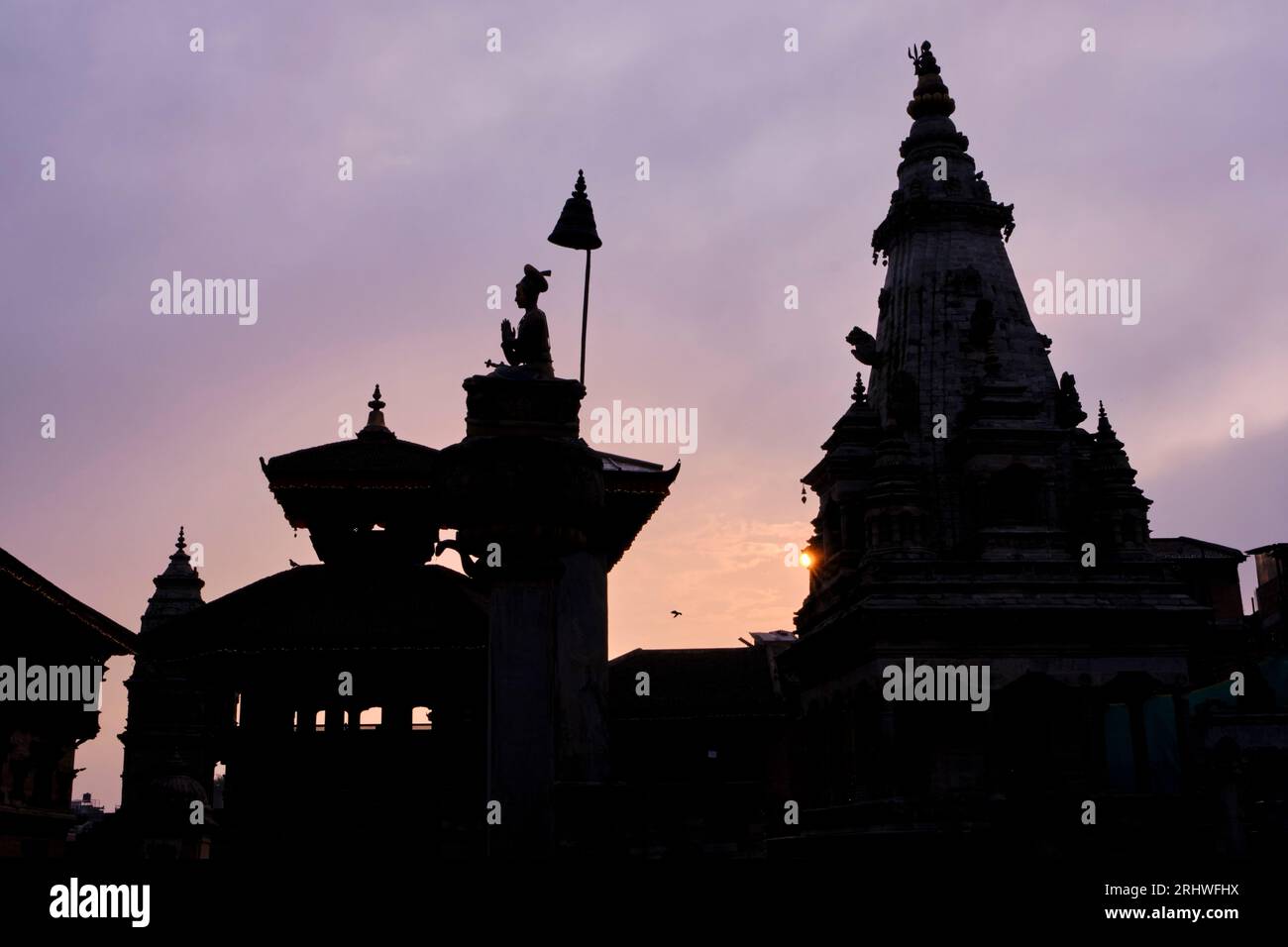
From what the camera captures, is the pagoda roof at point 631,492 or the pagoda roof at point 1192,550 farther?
the pagoda roof at point 1192,550

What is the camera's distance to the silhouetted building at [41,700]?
78.0ft

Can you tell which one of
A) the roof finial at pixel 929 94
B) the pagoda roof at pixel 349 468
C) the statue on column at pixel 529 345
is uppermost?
the roof finial at pixel 929 94

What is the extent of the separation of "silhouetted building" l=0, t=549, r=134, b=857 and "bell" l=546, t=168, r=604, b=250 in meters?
13.3

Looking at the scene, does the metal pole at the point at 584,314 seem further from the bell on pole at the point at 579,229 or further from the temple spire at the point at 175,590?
the temple spire at the point at 175,590

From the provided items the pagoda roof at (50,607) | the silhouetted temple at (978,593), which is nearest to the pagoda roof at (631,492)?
the pagoda roof at (50,607)

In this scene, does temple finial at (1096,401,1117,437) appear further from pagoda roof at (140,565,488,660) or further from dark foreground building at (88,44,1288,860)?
pagoda roof at (140,565,488,660)

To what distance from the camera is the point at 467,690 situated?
22.1 meters

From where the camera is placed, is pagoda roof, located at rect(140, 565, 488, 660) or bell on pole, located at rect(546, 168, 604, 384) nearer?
bell on pole, located at rect(546, 168, 604, 384)

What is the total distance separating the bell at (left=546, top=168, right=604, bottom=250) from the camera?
12344mm

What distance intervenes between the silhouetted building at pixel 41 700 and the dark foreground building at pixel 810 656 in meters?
2.14

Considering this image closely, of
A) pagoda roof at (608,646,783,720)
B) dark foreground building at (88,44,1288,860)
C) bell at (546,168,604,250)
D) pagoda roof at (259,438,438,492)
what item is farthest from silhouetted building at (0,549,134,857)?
pagoda roof at (608,646,783,720)

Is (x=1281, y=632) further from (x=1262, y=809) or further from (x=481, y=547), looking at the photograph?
(x=481, y=547)
